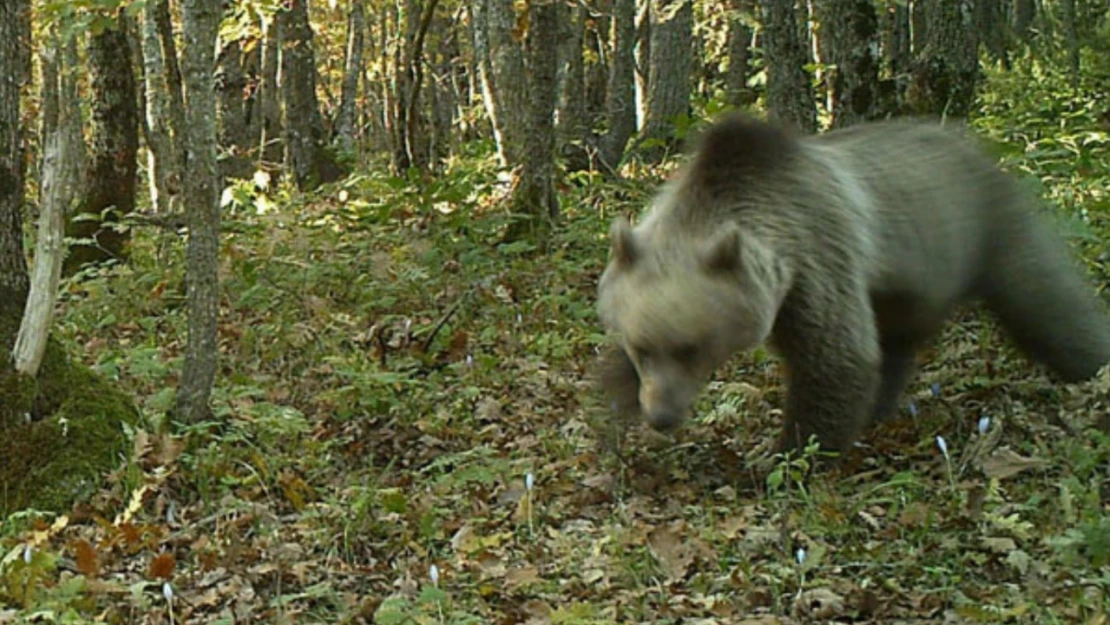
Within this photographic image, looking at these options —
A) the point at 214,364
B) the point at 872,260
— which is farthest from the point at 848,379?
the point at 214,364

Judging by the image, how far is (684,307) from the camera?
231 inches

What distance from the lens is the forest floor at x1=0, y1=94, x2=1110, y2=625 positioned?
4875 millimetres

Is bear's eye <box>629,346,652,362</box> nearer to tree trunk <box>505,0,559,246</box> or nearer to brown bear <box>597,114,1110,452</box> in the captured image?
brown bear <box>597,114,1110,452</box>

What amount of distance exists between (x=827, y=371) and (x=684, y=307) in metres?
0.88

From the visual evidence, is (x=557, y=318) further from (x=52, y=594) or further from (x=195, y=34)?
(x=52, y=594)

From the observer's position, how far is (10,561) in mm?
5008

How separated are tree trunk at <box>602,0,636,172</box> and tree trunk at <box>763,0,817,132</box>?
7525mm

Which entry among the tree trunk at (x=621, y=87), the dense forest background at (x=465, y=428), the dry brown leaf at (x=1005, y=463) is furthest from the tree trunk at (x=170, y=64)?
the dry brown leaf at (x=1005, y=463)

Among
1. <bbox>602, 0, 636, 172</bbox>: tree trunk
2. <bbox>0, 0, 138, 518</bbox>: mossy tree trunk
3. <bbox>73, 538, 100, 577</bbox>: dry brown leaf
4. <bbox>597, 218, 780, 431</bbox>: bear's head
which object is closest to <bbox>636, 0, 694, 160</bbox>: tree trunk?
<bbox>602, 0, 636, 172</bbox>: tree trunk

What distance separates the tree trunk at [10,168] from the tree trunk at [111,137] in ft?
20.6

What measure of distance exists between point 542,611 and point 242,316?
6.21 meters

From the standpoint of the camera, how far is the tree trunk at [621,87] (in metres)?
19.7

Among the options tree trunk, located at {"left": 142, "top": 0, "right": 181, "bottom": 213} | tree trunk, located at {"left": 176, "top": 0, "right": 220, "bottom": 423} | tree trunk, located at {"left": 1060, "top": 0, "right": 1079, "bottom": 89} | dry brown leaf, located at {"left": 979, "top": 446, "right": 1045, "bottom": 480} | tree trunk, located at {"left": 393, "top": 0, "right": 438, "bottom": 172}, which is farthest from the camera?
tree trunk, located at {"left": 1060, "top": 0, "right": 1079, "bottom": 89}

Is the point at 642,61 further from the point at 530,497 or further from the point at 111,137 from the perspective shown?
the point at 530,497
